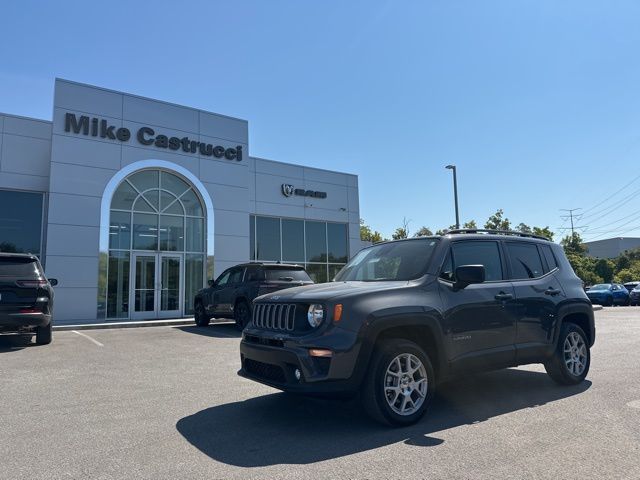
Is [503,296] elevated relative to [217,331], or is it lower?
elevated

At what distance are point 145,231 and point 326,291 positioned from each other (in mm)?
14996

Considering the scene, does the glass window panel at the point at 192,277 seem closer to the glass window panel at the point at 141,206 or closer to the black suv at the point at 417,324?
the glass window panel at the point at 141,206

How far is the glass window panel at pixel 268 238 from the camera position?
72.1 feet

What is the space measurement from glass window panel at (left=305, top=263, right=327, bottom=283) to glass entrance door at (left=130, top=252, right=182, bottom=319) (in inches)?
259

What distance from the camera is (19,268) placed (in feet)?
32.6

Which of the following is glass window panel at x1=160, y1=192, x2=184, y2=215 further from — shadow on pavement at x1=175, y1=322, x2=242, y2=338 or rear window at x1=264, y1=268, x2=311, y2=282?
rear window at x1=264, y1=268, x2=311, y2=282

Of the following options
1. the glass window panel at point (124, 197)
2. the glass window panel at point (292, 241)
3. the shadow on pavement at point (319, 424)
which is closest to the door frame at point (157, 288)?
the glass window panel at point (124, 197)

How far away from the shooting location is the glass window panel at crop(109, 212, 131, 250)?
57.6 feet

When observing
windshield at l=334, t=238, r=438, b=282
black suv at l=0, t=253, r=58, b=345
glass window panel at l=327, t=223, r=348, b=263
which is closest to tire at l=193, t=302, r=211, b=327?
black suv at l=0, t=253, r=58, b=345

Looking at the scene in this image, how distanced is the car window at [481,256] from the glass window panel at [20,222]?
51.9 ft

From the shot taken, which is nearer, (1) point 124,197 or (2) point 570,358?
(2) point 570,358

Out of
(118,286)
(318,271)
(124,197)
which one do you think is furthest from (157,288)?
(318,271)

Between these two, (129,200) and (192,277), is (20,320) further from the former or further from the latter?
(192,277)

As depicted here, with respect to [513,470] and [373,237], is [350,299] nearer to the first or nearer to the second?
[513,470]
